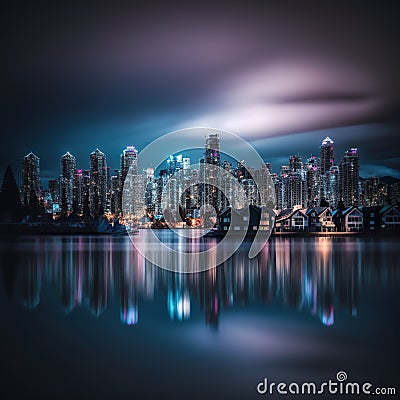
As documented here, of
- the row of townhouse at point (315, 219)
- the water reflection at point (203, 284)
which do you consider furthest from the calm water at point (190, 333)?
the row of townhouse at point (315, 219)

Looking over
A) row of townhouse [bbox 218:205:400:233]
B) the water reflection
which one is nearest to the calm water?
the water reflection

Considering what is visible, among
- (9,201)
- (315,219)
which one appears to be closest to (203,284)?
(315,219)

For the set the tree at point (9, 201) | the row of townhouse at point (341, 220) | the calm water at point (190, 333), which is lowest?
the calm water at point (190, 333)

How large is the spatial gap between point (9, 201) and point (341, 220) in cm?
5847

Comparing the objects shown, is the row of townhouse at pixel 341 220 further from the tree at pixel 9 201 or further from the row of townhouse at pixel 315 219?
the tree at pixel 9 201

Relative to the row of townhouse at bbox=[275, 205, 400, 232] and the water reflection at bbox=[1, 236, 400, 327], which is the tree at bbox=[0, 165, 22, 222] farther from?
the water reflection at bbox=[1, 236, 400, 327]

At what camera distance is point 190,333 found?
1145cm

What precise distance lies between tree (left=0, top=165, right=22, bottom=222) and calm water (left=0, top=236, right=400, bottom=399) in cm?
7274

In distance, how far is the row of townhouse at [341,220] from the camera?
7431 centimetres

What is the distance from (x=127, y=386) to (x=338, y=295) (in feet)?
35.1

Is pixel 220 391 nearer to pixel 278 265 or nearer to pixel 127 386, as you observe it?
pixel 127 386

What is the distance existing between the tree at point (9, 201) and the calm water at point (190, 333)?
72740mm

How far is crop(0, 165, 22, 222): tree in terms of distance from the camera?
293ft

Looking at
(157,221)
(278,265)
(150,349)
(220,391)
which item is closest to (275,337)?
(150,349)
